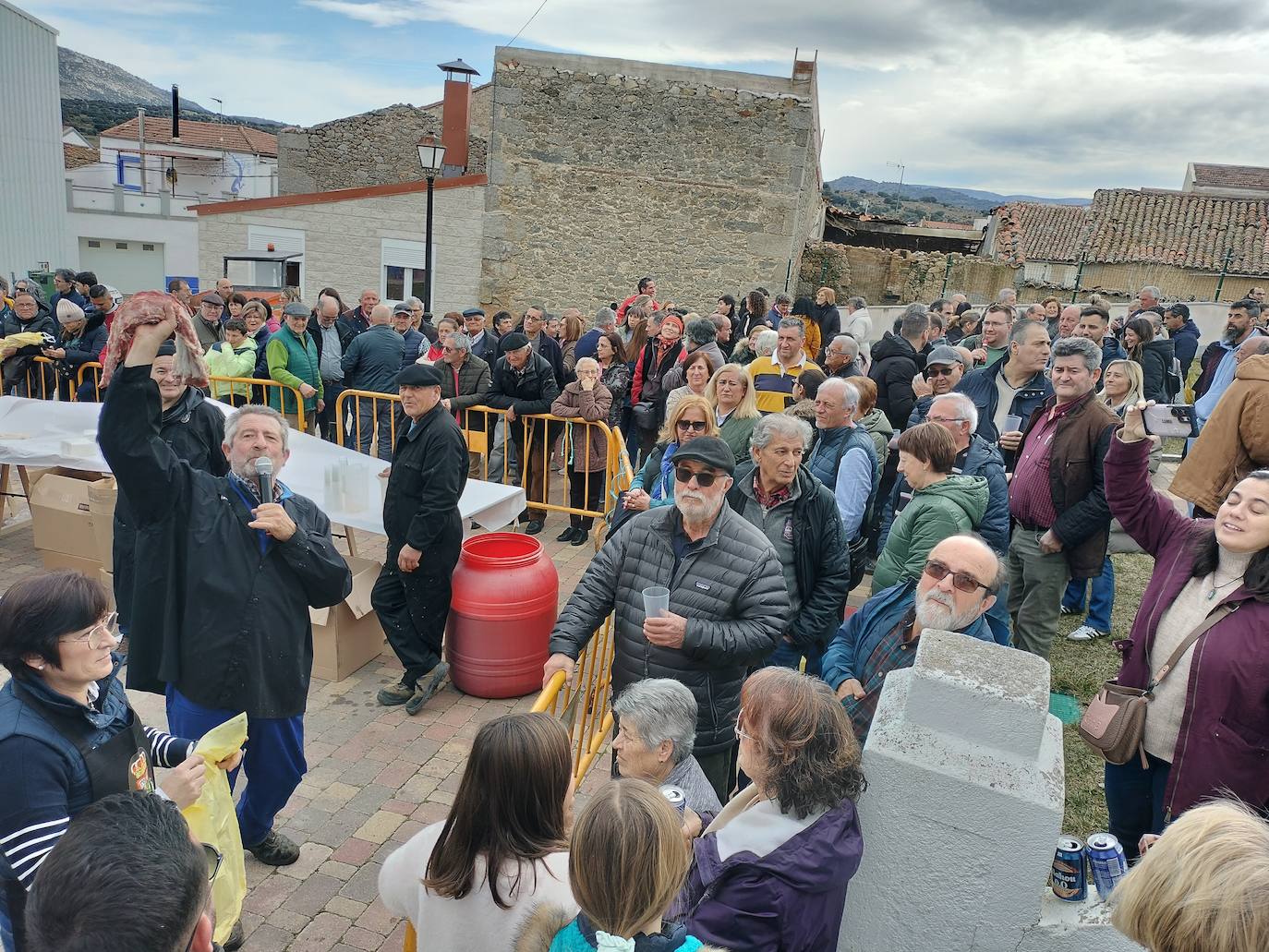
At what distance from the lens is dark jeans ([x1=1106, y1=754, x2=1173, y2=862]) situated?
3041 mm

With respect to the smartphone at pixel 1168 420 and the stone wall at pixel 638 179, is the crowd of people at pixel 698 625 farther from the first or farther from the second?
the stone wall at pixel 638 179

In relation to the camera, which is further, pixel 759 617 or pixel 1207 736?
pixel 759 617

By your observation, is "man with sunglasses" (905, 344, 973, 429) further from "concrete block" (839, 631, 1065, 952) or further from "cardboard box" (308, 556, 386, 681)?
"concrete block" (839, 631, 1065, 952)

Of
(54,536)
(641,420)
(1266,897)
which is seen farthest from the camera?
(641,420)

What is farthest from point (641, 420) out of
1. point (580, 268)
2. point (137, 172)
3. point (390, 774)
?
point (137, 172)

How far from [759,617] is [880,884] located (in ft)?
3.93

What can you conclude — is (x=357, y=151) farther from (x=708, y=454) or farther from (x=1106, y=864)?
(x=1106, y=864)

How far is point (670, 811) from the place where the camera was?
181 centimetres

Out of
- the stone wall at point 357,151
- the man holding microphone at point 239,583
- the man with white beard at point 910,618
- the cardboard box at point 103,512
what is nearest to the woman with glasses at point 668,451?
the man with white beard at point 910,618

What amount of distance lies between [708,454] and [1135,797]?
79.4 inches

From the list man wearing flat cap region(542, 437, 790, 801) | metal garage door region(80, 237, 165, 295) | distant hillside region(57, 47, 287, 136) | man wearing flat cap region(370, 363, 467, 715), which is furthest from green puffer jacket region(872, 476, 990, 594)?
distant hillside region(57, 47, 287, 136)

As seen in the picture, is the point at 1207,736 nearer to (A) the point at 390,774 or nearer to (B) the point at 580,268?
(A) the point at 390,774

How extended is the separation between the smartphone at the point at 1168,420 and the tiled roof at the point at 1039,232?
2471 cm

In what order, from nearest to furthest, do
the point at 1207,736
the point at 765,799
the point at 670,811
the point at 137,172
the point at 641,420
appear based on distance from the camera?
the point at 670,811 < the point at 765,799 < the point at 1207,736 < the point at 641,420 < the point at 137,172
